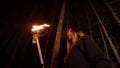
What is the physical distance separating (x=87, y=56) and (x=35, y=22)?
1.49 meters

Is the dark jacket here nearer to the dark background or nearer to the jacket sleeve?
the jacket sleeve

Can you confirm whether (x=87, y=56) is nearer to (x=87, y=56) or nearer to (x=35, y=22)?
(x=87, y=56)

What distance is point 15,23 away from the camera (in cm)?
262

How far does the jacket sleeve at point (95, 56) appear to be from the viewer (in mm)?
1174

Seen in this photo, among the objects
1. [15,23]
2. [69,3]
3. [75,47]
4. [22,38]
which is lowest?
[75,47]

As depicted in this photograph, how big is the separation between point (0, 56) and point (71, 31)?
1131 mm

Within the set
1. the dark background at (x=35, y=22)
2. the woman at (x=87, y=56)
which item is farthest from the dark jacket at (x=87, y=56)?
the dark background at (x=35, y=22)

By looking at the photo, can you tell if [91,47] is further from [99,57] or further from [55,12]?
[55,12]

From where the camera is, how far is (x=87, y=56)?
A: 1.27 m

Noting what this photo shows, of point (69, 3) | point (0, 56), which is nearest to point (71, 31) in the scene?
point (0, 56)

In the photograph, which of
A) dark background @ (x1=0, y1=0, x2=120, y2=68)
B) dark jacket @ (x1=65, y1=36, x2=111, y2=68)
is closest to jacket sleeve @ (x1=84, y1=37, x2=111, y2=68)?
dark jacket @ (x1=65, y1=36, x2=111, y2=68)

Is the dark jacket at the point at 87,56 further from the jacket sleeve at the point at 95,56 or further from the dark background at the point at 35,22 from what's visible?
the dark background at the point at 35,22

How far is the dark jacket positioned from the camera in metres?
1.19

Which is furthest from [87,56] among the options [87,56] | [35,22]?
[35,22]
